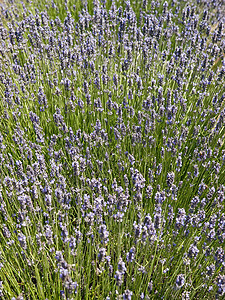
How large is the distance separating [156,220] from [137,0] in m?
5.94

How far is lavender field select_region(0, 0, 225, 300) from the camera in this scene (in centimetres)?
195

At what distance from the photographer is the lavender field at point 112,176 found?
1.95 metres

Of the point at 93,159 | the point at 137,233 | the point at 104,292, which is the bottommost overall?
the point at 104,292

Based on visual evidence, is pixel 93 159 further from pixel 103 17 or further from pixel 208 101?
pixel 103 17

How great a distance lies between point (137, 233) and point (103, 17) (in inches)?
134

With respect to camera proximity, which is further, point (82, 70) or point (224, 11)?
point (224, 11)

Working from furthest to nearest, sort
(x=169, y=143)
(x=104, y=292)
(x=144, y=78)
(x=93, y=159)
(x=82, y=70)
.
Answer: (x=82, y=70), (x=144, y=78), (x=93, y=159), (x=169, y=143), (x=104, y=292)

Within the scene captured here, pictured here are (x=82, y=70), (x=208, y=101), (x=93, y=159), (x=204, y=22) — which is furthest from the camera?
(x=204, y=22)

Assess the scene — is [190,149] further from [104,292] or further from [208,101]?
[104,292]

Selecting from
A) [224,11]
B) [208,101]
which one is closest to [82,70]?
[208,101]

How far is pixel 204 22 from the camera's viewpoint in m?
4.45

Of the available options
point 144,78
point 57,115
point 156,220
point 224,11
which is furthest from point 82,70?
point 224,11

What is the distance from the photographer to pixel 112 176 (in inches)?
117

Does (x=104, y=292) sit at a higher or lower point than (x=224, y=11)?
lower
